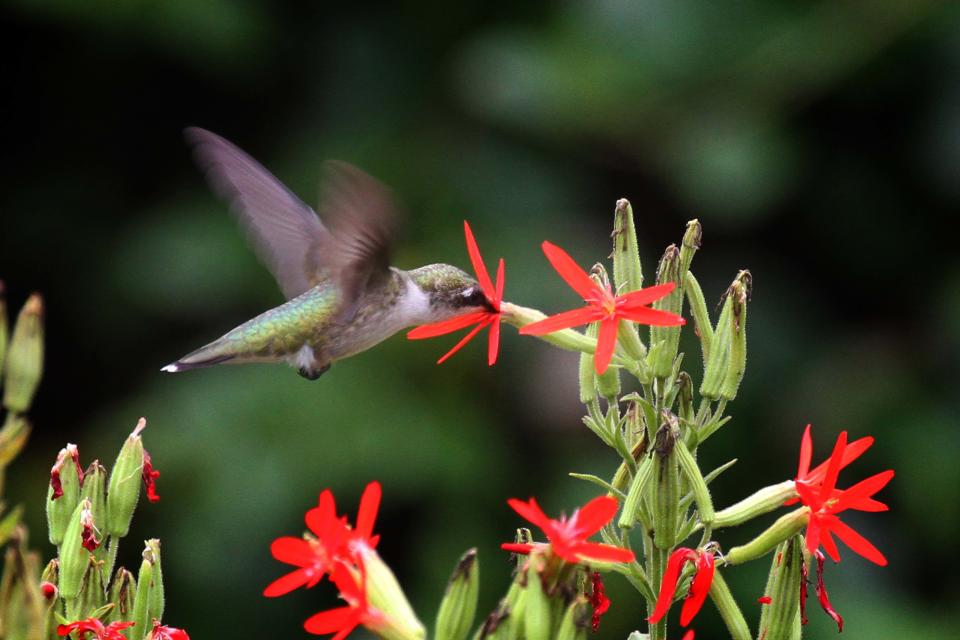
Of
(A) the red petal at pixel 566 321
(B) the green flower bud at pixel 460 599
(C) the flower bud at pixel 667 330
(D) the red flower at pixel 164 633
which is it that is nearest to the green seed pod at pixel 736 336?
(C) the flower bud at pixel 667 330

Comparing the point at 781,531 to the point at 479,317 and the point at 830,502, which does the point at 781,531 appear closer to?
the point at 830,502

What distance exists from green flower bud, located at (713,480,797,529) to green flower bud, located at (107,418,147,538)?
0.62 m

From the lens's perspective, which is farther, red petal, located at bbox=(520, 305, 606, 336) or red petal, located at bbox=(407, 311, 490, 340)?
red petal, located at bbox=(407, 311, 490, 340)

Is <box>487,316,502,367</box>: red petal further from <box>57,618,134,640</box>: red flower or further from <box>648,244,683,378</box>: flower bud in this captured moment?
<box>57,618,134,640</box>: red flower

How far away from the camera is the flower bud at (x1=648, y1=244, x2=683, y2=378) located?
4.49 feet

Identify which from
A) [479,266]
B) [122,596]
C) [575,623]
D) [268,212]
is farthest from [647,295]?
[268,212]

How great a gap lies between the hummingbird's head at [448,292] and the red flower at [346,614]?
0.55 meters

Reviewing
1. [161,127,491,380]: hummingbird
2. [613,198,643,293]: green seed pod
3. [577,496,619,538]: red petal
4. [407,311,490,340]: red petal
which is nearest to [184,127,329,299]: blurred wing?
[161,127,491,380]: hummingbird

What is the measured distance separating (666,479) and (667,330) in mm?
185

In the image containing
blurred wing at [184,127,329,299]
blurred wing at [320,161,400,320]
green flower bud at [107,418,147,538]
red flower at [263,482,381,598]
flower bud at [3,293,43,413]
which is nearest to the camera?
flower bud at [3,293,43,413]

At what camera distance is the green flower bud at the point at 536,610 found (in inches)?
42.4

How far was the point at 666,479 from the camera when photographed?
4.14 feet

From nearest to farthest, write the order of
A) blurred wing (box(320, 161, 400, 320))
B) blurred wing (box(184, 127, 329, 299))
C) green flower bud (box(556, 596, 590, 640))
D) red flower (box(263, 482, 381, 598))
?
green flower bud (box(556, 596, 590, 640))
red flower (box(263, 482, 381, 598))
blurred wing (box(320, 161, 400, 320))
blurred wing (box(184, 127, 329, 299))

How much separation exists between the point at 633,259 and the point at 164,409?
2309 millimetres
